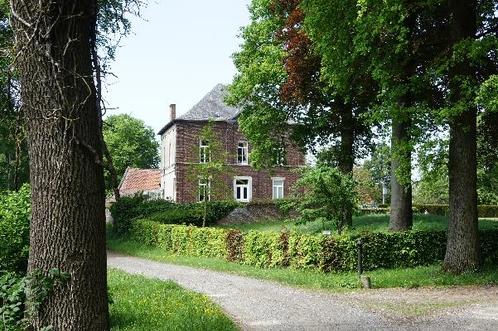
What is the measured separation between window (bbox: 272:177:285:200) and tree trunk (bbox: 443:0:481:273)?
36.1m

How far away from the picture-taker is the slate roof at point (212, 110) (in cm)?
4944

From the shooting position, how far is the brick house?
1940 inches

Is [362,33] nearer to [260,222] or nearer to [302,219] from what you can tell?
[302,219]

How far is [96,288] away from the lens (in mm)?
4879

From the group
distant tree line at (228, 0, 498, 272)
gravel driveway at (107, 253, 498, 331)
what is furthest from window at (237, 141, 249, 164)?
gravel driveway at (107, 253, 498, 331)

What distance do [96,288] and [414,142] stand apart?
1117cm

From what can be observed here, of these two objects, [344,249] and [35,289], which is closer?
[35,289]

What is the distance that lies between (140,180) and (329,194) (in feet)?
175

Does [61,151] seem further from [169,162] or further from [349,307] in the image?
[169,162]

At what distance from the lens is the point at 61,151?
468 centimetres

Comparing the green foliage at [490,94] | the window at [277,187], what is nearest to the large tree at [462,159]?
the green foliage at [490,94]

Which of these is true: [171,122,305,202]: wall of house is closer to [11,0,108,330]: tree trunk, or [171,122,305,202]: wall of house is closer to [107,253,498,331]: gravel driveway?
[107,253,498,331]: gravel driveway

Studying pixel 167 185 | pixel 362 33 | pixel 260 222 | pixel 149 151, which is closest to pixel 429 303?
pixel 362 33

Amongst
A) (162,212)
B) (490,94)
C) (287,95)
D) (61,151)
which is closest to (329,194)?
(490,94)
